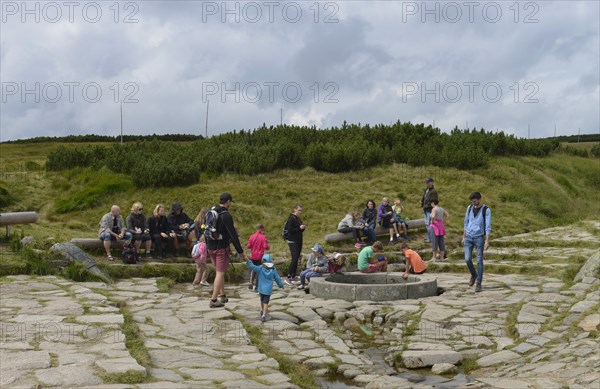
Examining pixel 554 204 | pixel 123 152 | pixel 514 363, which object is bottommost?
pixel 514 363

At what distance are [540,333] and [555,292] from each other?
3.22m

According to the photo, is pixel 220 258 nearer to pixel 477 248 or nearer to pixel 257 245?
pixel 257 245

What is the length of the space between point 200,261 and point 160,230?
2.84 meters

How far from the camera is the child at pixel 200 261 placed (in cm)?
1394

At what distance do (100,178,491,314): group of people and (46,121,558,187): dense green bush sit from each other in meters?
6.91

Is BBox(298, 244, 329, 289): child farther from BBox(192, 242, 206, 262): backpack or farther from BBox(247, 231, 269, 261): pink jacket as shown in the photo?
BBox(192, 242, 206, 262): backpack

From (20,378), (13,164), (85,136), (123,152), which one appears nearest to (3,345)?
(20,378)

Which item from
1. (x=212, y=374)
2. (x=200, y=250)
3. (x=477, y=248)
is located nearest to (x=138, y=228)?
(x=200, y=250)

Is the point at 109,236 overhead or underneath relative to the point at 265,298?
overhead

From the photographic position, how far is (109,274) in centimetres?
1453

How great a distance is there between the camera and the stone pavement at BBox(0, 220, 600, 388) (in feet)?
23.6

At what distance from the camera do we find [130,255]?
50.9ft

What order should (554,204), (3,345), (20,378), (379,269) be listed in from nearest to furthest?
(20,378)
(3,345)
(379,269)
(554,204)

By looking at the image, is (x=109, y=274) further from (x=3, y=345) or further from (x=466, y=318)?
(x=466, y=318)
